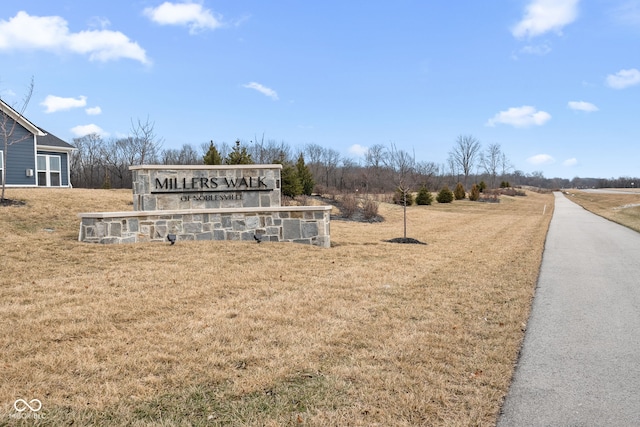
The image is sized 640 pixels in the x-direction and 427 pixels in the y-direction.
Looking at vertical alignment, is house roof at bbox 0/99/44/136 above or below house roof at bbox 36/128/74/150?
above

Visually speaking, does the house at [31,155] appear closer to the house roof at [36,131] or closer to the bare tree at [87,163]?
the house roof at [36,131]

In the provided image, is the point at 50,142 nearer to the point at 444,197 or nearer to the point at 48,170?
the point at 48,170

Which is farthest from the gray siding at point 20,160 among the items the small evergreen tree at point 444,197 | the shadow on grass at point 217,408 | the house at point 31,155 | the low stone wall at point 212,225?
the small evergreen tree at point 444,197

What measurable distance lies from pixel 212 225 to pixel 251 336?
619 cm

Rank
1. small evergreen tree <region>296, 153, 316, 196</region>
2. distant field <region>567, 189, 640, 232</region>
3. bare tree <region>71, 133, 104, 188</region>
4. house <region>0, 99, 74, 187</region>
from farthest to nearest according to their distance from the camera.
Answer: bare tree <region>71, 133, 104, 188</region>, small evergreen tree <region>296, 153, 316, 196</region>, distant field <region>567, 189, 640, 232</region>, house <region>0, 99, 74, 187</region>

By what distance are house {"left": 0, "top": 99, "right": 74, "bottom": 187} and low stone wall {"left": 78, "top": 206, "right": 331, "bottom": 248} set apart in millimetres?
12284

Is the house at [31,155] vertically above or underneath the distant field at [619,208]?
above

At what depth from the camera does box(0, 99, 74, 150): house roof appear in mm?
19031

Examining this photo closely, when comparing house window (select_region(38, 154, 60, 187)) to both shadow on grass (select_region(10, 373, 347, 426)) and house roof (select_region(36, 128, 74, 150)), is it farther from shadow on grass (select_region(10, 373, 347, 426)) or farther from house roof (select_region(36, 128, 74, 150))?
shadow on grass (select_region(10, 373, 347, 426))

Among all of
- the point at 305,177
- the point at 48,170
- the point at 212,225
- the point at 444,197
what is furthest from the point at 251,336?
the point at 444,197

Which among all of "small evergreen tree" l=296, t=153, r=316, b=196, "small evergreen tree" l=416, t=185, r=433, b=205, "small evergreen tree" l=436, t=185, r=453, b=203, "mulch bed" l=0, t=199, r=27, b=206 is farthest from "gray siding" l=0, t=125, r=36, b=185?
"small evergreen tree" l=436, t=185, r=453, b=203

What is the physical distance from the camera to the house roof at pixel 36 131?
19.0 meters

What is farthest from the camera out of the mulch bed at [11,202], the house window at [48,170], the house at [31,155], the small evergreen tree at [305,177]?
the small evergreen tree at [305,177]

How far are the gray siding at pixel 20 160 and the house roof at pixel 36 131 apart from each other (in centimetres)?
32
